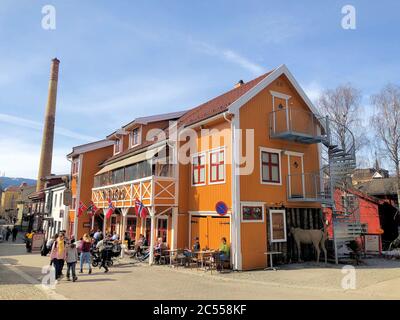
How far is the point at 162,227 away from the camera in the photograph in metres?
19.3

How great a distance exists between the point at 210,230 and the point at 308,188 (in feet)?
18.8

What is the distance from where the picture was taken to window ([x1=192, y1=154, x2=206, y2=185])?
16.9 meters

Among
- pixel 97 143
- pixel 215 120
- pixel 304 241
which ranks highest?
pixel 97 143

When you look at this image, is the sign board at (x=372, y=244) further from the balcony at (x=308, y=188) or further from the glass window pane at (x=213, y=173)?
the glass window pane at (x=213, y=173)

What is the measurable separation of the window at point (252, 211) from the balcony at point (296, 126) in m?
3.62

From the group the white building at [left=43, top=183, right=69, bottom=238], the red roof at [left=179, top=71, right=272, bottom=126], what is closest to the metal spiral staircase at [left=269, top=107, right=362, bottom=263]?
the red roof at [left=179, top=71, right=272, bottom=126]

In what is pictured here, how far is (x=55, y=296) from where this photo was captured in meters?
9.35

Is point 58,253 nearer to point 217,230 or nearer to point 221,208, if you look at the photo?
point 221,208

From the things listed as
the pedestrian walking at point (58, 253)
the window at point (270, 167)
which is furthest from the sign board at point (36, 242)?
the window at point (270, 167)

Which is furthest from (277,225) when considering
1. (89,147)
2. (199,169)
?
(89,147)
